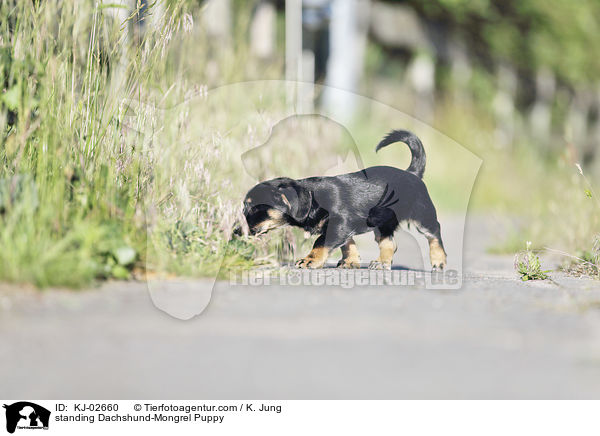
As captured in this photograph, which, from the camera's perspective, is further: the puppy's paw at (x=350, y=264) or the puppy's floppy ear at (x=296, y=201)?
the puppy's paw at (x=350, y=264)

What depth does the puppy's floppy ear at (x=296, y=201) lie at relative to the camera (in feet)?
11.3

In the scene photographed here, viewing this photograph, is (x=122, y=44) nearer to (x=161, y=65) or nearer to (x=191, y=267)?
(x=161, y=65)

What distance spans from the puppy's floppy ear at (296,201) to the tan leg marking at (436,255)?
2.29 feet

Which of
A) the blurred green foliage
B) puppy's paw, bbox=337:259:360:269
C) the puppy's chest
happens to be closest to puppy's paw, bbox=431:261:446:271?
puppy's paw, bbox=337:259:360:269

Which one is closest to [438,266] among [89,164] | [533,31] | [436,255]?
[436,255]

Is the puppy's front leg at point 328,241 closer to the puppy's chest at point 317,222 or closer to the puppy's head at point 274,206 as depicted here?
the puppy's chest at point 317,222

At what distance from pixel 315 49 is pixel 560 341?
26.7 ft

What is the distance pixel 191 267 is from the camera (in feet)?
10.2

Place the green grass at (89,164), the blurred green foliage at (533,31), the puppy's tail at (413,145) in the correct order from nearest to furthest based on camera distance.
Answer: the green grass at (89,164) < the puppy's tail at (413,145) < the blurred green foliage at (533,31)

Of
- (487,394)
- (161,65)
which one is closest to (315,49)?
(161,65)

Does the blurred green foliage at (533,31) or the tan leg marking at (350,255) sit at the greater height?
the blurred green foliage at (533,31)
